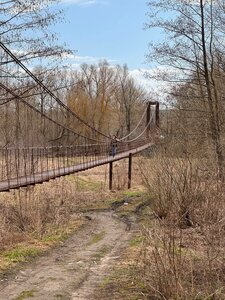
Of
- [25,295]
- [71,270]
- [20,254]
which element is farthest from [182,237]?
[20,254]

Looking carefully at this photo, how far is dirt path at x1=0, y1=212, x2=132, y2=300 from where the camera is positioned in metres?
5.84

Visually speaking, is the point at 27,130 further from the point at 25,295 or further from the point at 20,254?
the point at 25,295

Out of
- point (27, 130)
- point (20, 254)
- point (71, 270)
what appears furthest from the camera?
point (27, 130)

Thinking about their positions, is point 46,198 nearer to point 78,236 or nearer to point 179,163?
point 78,236

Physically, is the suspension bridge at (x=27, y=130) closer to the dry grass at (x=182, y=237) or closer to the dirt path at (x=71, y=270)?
the dirt path at (x=71, y=270)

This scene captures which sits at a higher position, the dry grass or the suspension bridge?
the suspension bridge

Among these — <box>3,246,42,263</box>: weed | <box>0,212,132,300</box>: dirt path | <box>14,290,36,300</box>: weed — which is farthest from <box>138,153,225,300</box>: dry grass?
<box>3,246,42,263</box>: weed

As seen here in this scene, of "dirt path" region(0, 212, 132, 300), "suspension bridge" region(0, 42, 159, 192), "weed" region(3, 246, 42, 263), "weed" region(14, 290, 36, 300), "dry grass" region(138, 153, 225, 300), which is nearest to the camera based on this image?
"dry grass" region(138, 153, 225, 300)

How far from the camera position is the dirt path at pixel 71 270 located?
19.1ft

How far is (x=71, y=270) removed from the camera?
7.00 m

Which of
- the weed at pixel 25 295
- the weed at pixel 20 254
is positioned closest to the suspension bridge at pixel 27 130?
the weed at pixel 20 254

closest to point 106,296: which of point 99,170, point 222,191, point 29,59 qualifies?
point 222,191

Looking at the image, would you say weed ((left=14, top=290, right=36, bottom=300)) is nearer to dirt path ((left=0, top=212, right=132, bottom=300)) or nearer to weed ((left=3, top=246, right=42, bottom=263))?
dirt path ((left=0, top=212, right=132, bottom=300))

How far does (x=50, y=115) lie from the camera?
13609 mm
